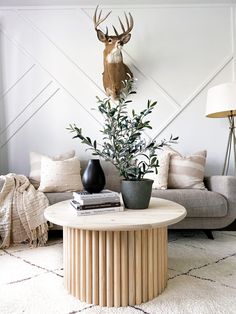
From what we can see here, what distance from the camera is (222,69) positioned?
129 inches

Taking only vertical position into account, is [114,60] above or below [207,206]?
above

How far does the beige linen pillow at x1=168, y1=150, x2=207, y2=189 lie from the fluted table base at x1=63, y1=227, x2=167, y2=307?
4.55 feet

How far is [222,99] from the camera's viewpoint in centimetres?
278

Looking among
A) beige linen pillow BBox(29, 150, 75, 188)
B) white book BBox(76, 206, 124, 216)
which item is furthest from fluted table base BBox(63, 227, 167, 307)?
beige linen pillow BBox(29, 150, 75, 188)

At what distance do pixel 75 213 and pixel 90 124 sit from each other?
1.94 metres

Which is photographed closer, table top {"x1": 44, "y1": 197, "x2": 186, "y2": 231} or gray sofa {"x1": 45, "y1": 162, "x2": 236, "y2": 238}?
table top {"x1": 44, "y1": 197, "x2": 186, "y2": 231}

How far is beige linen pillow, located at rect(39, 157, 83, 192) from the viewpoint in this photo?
8.56 feet

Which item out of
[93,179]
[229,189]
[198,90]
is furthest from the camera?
[198,90]

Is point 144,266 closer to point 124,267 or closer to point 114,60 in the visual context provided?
point 124,267

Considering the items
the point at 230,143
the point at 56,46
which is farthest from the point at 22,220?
the point at 230,143

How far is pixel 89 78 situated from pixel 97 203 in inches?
84.5

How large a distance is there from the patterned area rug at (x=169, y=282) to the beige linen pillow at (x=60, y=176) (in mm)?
527

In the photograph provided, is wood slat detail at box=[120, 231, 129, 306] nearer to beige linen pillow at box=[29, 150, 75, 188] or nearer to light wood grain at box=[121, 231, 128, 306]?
light wood grain at box=[121, 231, 128, 306]

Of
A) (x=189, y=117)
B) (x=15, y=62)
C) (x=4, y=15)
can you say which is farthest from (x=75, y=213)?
(x=4, y=15)
